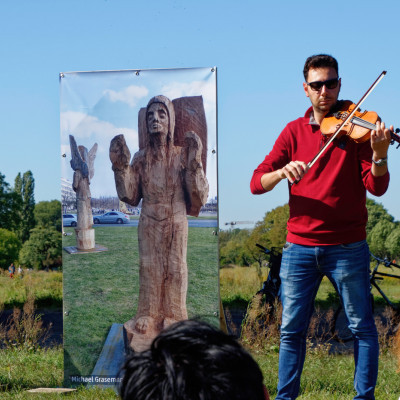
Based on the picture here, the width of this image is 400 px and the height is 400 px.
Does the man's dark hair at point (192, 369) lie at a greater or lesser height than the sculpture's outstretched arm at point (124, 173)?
lesser

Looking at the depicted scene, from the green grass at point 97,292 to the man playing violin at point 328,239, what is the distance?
126 centimetres

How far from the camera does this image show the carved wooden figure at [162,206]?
4590 millimetres

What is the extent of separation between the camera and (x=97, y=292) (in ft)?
15.6

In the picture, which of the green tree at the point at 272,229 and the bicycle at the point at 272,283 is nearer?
the bicycle at the point at 272,283

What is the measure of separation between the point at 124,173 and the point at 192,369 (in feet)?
12.5

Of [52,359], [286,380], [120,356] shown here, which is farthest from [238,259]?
[286,380]

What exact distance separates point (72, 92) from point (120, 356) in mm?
1956

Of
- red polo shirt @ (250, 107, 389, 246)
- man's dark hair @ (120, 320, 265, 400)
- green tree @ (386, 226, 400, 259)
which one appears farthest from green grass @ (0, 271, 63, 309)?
man's dark hair @ (120, 320, 265, 400)

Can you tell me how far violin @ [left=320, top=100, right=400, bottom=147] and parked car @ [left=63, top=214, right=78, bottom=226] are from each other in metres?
2.12

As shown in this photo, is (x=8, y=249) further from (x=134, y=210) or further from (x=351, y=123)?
(x=351, y=123)

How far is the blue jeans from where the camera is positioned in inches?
134

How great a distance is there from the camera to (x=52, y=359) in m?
5.85

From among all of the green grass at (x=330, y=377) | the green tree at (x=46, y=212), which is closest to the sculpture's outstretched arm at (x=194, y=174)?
the green grass at (x=330, y=377)

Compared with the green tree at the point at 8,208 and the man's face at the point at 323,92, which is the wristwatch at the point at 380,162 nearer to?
the man's face at the point at 323,92
